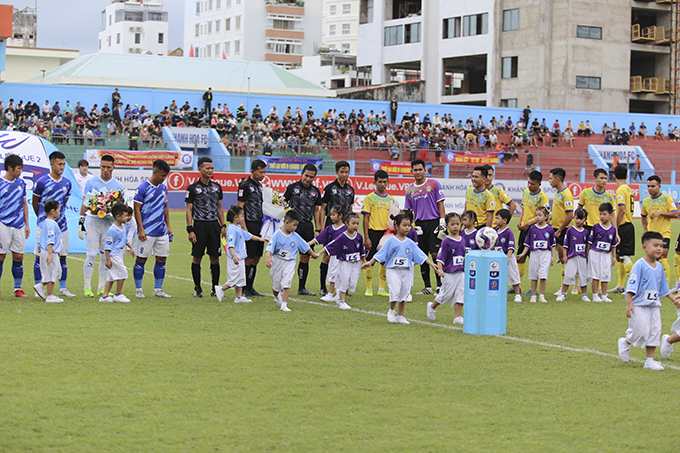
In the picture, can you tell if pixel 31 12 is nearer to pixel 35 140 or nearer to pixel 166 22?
pixel 166 22

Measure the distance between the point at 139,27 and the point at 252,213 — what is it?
102968 mm

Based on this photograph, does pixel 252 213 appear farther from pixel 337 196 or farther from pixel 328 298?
pixel 328 298

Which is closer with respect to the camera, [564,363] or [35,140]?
[564,363]

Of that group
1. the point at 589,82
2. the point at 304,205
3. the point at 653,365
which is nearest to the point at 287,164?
the point at 304,205

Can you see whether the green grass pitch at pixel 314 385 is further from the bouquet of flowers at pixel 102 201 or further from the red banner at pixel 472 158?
the red banner at pixel 472 158

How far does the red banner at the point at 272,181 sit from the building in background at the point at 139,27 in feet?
273

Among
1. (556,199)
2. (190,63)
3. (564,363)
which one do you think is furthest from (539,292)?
(190,63)

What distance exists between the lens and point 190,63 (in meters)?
58.6

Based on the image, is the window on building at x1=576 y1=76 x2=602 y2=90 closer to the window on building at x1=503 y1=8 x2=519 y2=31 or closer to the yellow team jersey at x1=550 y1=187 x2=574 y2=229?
the window on building at x1=503 y1=8 x2=519 y2=31

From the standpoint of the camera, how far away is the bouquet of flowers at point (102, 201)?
36.6 ft

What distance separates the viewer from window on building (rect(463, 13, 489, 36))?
6178cm

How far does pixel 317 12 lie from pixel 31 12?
3493 centimetres

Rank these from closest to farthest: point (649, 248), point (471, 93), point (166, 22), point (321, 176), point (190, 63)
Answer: point (649, 248)
point (321, 176)
point (190, 63)
point (471, 93)
point (166, 22)

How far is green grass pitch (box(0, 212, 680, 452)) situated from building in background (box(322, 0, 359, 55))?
105138 millimetres
